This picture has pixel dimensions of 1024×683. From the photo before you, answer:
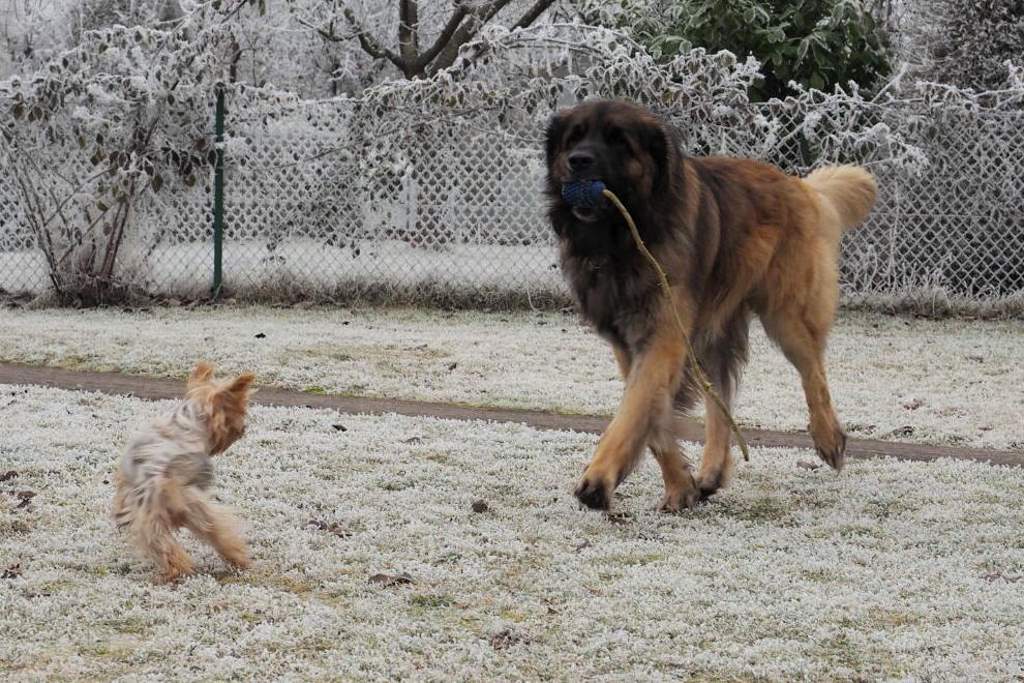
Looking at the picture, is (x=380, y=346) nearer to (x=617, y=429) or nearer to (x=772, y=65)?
(x=617, y=429)

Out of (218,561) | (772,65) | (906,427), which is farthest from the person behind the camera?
(772,65)

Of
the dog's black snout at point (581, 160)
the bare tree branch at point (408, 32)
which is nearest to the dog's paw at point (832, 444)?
the dog's black snout at point (581, 160)

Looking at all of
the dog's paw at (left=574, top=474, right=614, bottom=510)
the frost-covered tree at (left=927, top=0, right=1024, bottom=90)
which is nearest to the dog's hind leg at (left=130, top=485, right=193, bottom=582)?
the dog's paw at (left=574, top=474, right=614, bottom=510)

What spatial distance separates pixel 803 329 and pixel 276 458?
2391 mm

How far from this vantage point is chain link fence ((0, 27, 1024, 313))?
11453 millimetres

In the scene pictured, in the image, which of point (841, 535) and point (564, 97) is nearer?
point (841, 535)

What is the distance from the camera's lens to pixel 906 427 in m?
6.79

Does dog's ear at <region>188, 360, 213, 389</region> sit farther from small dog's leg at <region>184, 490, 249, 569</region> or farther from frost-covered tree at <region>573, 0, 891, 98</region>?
frost-covered tree at <region>573, 0, 891, 98</region>

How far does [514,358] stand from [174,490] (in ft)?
16.8

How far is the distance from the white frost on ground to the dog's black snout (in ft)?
4.27

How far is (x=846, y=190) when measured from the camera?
6250 millimetres

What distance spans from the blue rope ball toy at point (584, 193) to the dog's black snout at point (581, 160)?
2.1 inches

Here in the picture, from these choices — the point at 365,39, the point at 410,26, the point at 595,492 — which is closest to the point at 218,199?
the point at 365,39

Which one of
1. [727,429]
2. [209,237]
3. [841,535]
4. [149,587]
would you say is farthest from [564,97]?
[149,587]
